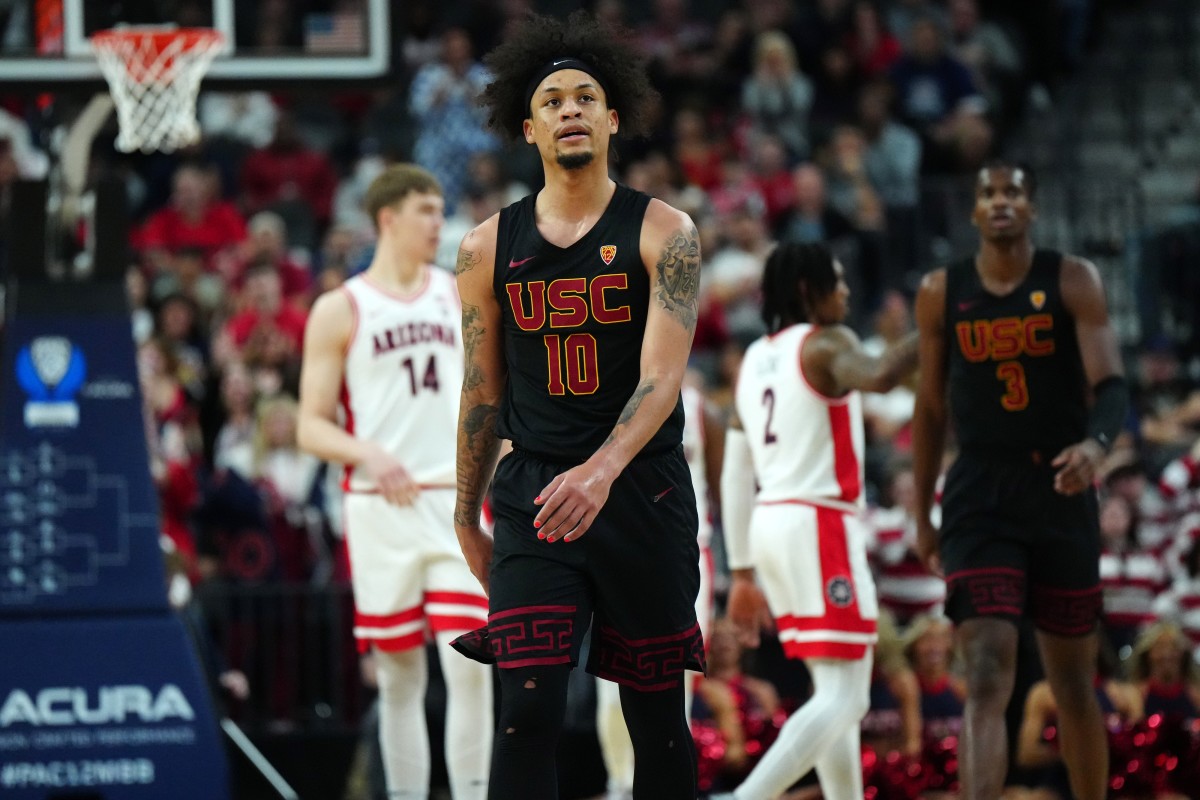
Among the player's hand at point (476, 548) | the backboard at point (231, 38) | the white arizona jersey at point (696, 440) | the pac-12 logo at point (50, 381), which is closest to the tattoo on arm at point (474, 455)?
the player's hand at point (476, 548)

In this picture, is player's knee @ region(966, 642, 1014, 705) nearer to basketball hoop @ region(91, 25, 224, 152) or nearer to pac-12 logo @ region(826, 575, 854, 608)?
pac-12 logo @ region(826, 575, 854, 608)

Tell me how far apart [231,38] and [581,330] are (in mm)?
4459

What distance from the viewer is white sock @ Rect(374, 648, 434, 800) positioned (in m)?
7.88

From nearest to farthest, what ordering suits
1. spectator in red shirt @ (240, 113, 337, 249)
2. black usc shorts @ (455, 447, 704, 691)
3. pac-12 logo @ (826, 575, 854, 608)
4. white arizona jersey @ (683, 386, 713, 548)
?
black usc shorts @ (455, 447, 704, 691) < pac-12 logo @ (826, 575, 854, 608) < white arizona jersey @ (683, 386, 713, 548) < spectator in red shirt @ (240, 113, 337, 249)

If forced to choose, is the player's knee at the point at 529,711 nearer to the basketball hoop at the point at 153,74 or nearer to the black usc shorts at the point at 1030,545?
the black usc shorts at the point at 1030,545

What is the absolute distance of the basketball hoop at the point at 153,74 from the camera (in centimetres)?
897

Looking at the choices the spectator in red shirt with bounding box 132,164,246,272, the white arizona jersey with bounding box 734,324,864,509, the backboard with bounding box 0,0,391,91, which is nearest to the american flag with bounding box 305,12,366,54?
the backboard with bounding box 0,0,391,91

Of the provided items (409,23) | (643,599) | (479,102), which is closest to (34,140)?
→ (409,23)

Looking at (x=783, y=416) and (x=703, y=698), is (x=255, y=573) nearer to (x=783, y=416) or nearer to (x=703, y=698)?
(x=703, y=698)

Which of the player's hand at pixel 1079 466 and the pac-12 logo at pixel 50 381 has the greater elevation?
the pac-12 logo at pixel 50 381

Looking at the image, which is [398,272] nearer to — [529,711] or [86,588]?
[86,588]

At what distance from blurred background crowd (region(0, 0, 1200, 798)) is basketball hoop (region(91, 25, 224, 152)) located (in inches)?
14.5

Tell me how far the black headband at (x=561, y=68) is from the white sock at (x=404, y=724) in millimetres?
3049

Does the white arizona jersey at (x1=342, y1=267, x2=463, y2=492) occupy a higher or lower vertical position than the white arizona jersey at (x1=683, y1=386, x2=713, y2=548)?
higher
